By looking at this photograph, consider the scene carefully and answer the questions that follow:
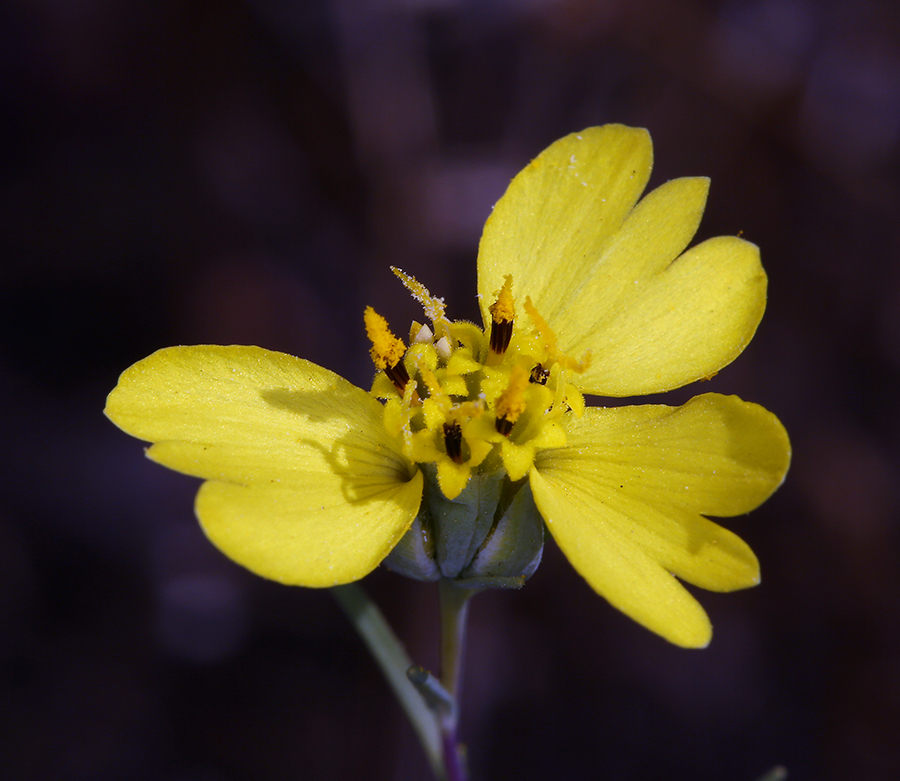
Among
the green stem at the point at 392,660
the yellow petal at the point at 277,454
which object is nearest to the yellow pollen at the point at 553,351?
the yellow petal at the point at 277,454

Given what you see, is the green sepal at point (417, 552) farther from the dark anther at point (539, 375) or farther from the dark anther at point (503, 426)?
the dark anther at point (539, 375)

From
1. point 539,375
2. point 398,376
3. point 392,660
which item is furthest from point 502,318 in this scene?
point 392,660

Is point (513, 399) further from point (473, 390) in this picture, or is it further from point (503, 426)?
point (473, 390)

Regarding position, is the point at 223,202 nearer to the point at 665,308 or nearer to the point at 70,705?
the point at 70,705

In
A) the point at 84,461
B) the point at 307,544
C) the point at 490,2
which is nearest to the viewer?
the point at 307,544

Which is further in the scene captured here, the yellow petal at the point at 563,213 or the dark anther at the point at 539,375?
the yellow petal at the point at 563,213

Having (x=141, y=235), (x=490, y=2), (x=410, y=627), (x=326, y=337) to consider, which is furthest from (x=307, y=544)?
(x=490, y=2)
